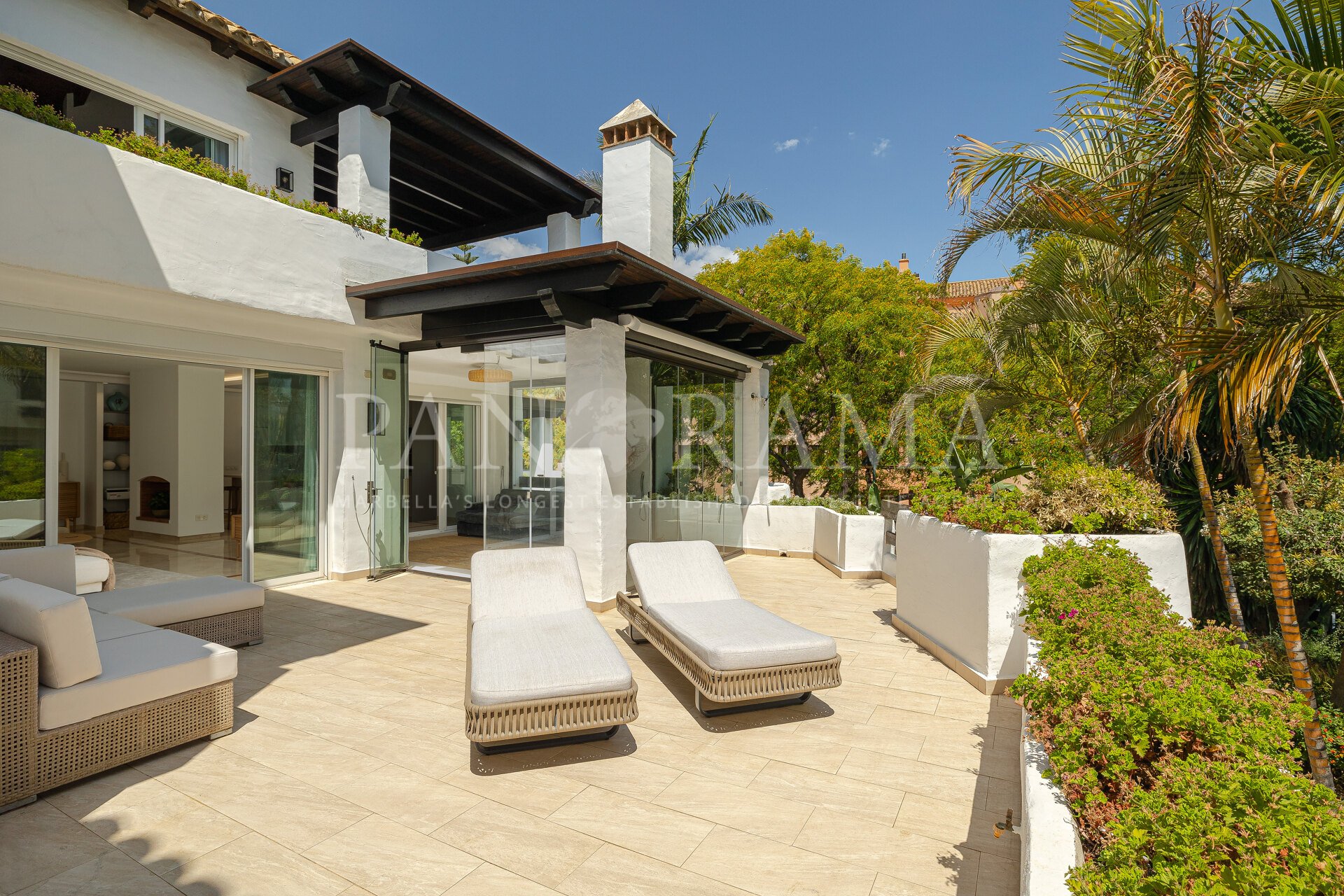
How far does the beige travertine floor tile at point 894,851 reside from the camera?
283 centimetres

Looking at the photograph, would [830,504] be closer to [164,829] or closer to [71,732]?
[164,829]

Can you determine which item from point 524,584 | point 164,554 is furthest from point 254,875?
point 164,554

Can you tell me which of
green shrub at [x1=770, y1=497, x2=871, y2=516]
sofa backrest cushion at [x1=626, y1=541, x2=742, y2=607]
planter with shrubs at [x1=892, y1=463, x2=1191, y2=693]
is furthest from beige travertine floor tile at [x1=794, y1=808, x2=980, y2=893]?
green shrub at [x1=770, y1=497, x2=871, y2=516]

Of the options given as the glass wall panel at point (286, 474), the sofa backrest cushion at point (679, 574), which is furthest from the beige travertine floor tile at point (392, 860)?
the glass wall panel at point (286, 474)

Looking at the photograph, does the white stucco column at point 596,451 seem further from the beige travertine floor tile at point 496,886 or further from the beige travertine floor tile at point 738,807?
the beige travertine floor tile at point 496,886

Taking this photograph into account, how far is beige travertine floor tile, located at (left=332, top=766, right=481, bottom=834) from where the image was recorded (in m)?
3.27

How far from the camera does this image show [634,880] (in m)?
2.81

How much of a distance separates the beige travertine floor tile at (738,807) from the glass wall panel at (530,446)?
4.66 m

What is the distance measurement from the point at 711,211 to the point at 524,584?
48.0 ft

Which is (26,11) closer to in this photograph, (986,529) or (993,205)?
(993,205)

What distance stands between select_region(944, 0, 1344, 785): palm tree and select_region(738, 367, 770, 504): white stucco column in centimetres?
687

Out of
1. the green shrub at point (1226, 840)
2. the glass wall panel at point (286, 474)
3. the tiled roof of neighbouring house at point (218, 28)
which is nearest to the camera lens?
the green shrub at point (1226, 840)

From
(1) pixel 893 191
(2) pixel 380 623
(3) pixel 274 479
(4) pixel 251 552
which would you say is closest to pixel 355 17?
(3) pixel 274 479

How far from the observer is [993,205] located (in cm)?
621
